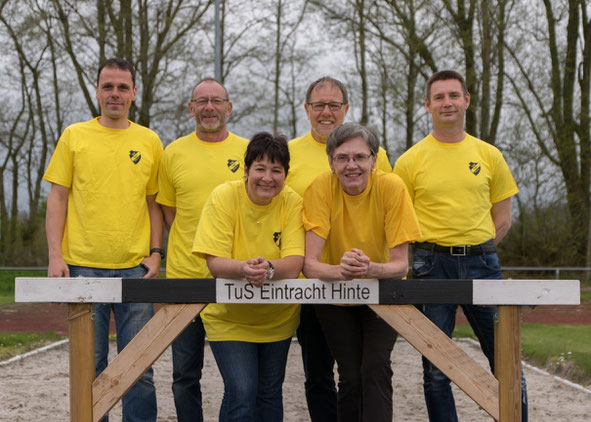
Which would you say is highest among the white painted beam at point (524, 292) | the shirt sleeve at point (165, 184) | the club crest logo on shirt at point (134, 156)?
the club crest logo on shirt at point (134, 156)

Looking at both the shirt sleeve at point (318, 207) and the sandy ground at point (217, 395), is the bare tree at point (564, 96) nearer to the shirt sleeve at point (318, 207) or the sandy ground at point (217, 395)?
the sandy ground at point (217, 395)

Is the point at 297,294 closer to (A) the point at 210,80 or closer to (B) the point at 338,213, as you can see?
(B) the point at 338,213

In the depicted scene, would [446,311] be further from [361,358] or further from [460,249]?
[361,358]

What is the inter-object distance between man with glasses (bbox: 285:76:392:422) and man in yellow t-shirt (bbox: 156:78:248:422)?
39 centimetres

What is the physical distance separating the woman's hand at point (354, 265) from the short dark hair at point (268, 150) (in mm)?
596

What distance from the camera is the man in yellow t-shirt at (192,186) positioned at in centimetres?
434

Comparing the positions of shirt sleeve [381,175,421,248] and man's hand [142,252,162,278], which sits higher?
shirt sleeve [381,175,421,248]

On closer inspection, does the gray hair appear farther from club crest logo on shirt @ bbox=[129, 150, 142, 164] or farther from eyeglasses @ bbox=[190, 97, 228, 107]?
club crest logo on shirt @ bbox=[129, 150, 142, 164]

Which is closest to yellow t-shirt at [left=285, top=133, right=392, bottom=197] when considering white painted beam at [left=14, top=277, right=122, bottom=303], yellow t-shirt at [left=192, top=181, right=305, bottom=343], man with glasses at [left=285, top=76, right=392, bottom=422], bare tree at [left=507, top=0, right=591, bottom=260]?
man with glasses at [left=285, top=76, right=392, bottom=422]

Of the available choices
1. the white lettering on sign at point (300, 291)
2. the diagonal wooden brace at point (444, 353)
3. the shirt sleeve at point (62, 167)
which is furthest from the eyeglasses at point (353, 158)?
the shirt sleeve at point (62, 167)

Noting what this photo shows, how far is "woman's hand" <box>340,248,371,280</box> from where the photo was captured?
3.28 m

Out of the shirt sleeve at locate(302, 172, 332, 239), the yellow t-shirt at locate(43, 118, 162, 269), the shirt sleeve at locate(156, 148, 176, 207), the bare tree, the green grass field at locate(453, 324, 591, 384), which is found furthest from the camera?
the bare tree

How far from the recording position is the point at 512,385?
3.34 m


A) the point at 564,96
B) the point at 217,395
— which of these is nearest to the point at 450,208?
the point at 217,395
